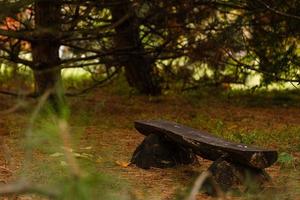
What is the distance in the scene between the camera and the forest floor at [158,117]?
16.0 ft

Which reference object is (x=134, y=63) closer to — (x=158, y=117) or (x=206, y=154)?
(x=158, y=117)

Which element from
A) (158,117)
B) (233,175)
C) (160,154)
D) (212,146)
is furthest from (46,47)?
(233,175)

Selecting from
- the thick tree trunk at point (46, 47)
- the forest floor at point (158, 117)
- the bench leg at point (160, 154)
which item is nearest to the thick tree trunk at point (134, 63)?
the forest floor at point (158, 117)

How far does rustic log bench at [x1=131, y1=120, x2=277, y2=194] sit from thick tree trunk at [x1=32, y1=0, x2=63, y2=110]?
8.31 feet

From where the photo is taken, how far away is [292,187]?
4711 mm

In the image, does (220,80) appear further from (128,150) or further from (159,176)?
(159,176)

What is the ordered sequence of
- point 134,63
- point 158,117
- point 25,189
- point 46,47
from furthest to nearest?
point 134,63, point 158,117, point 46,47, point 25,189

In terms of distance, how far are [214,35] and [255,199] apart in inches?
205

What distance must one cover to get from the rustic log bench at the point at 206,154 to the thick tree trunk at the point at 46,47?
2.53m

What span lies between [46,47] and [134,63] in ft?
8.64

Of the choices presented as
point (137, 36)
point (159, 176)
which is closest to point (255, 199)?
point (159, 176)

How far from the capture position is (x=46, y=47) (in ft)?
27.4

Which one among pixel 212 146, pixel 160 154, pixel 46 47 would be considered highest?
pixel 46 47

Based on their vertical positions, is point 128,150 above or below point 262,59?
below
